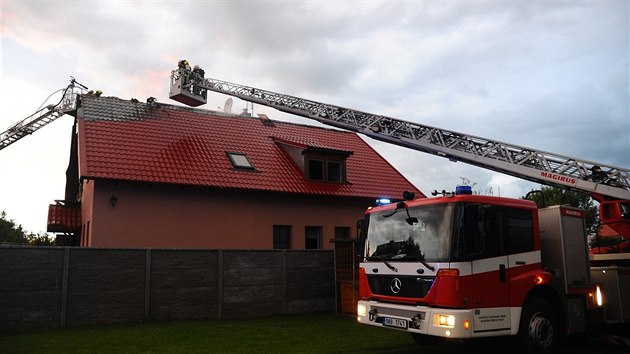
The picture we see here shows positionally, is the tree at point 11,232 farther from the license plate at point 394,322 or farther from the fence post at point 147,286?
the license plate at point 394,322

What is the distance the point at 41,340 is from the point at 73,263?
2.45 meters

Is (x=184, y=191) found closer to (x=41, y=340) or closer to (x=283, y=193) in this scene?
(x=283, y=193)

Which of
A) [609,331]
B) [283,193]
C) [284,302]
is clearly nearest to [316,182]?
[283,193]

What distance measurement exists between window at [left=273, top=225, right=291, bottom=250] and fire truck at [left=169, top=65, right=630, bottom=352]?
403 inches

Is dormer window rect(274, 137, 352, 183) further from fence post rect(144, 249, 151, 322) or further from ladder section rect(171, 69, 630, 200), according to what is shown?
fence post rect(144, 249, 151, 322)

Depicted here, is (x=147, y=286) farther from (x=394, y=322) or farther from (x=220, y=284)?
(x=394, y=322)

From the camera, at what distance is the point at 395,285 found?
8688 mm

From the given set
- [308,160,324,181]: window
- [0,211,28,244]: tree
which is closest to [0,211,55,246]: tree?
[0,211,28,244]: tree

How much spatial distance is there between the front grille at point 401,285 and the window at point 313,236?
37.1 feet

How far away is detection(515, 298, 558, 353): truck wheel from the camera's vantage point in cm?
855

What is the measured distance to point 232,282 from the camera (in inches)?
571

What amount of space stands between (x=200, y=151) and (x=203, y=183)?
95.6 inches

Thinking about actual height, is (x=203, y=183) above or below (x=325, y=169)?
below

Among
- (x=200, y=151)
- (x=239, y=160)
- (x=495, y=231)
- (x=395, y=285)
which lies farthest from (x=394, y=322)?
(x=200, y=151)
